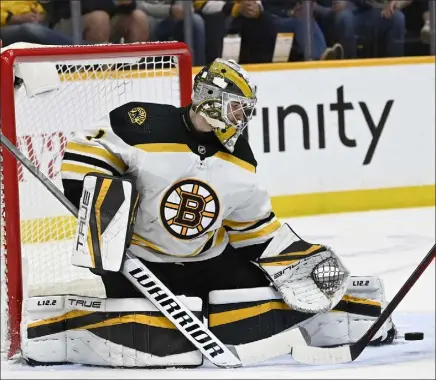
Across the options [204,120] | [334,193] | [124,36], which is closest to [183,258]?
[204,120]

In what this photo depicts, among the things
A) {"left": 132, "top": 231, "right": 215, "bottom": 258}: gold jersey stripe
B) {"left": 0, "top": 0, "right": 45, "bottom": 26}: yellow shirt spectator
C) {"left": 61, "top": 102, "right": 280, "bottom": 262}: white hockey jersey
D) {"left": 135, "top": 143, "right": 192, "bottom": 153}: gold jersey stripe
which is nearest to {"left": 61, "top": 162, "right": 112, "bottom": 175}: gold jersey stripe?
{"left": 61, "top": 102, "right": 280, "bottom": 262}: white hockey jersey

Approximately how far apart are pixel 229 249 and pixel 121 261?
452 millimetres

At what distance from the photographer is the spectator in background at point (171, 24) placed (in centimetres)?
499

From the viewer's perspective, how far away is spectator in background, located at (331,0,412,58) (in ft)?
17.9

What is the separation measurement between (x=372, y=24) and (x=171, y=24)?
3.45 feet

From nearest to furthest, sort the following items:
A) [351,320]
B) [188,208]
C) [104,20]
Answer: [188,208]
[351,320]
[104,20]

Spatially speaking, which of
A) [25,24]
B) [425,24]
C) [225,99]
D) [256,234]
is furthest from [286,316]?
[425,24]

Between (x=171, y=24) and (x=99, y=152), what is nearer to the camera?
(x=99, y=152)

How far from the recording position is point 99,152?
2787mm

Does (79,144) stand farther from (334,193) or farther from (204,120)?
(334,193)

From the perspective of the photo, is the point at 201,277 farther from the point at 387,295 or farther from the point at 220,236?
the point at 387,295

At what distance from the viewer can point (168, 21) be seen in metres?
5.07

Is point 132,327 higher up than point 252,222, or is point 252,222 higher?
point 252,222

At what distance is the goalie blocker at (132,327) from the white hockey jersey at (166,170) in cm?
17
